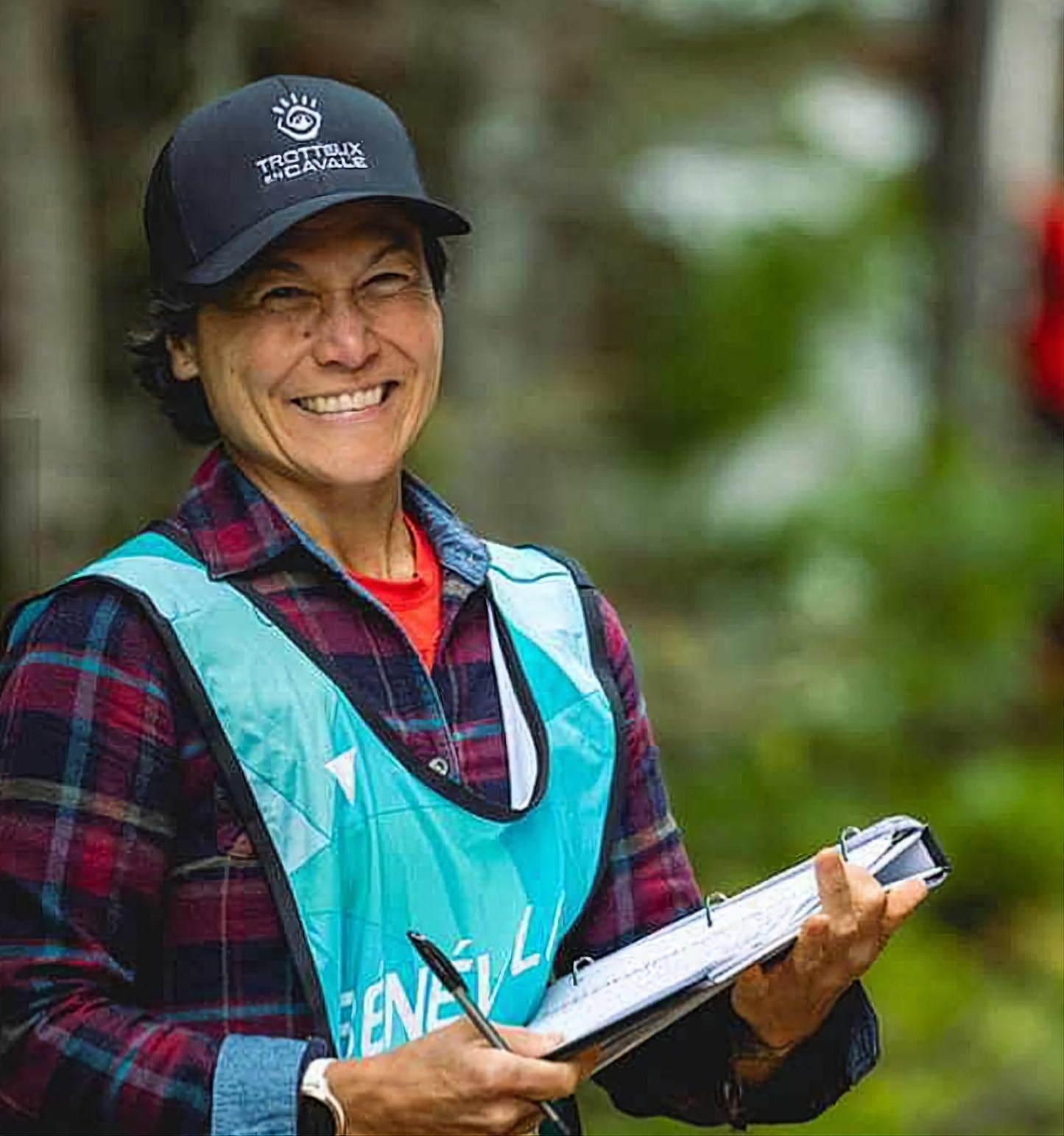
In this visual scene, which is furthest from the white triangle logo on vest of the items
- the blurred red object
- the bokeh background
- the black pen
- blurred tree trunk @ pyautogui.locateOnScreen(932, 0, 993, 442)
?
the blurred red object

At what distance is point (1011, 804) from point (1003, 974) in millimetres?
636

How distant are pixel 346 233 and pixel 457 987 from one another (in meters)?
0.65

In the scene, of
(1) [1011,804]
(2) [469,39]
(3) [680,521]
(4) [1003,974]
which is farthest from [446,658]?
(3) [680,521]

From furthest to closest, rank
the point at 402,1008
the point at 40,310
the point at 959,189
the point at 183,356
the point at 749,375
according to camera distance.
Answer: the point at 959,189 < the point at 749,375 < the point at 40,310 < the point at 183,356 < the point at 402,1008

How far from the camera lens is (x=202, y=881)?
188 centimetres

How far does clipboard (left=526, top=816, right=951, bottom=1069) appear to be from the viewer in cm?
179

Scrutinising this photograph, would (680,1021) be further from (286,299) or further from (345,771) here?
(286,299)

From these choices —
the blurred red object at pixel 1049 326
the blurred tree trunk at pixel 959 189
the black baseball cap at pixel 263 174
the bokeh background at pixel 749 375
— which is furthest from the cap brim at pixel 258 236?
the blurred red object at pixel 1049 326

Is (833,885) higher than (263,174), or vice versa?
(263,174)

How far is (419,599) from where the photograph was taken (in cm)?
211

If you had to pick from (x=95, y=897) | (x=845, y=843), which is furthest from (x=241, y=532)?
(x=845, y=843)

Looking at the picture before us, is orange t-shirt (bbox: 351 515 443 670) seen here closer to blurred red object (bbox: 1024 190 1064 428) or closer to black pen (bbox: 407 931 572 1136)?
black pen (bbox: 407 931 572 1136)

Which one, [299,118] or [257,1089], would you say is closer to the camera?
[257,1089]

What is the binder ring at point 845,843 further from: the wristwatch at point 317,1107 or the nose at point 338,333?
the nose at point 338,333
